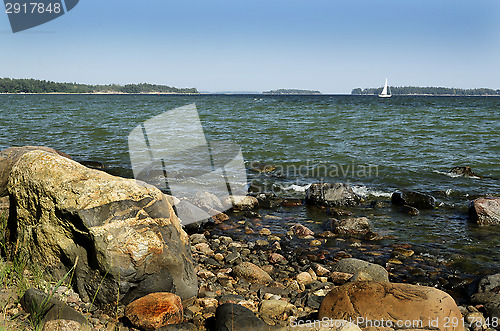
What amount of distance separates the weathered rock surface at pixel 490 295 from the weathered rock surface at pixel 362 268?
3.98 feet

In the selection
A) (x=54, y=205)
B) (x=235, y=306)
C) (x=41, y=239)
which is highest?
(x=54, y=205)

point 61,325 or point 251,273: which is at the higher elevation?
point 61,325

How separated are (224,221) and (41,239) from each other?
4582mm

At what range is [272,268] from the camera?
6.17 meters

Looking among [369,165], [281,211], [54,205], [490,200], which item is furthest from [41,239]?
[369,165]

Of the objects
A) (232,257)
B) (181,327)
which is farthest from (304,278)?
(181,327)

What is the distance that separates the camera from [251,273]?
566 cm

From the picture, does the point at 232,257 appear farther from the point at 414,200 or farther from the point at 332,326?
the point at 414,200

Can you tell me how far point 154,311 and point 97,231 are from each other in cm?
109

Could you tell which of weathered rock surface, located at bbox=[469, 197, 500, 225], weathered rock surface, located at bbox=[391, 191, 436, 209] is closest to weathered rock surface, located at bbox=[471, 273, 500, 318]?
weathered rock surface, located at bbox=[469, 197, 500, 225]

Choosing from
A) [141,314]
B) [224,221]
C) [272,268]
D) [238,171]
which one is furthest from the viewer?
[238,171]

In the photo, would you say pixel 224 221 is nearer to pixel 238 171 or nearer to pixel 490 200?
pixel 238 171

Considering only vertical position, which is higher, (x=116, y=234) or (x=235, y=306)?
(x=116, y=234)

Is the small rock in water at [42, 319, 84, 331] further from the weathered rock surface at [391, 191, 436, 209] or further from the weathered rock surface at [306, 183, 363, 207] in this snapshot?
the weathered rock surface at [391, 191, 436, 209]
